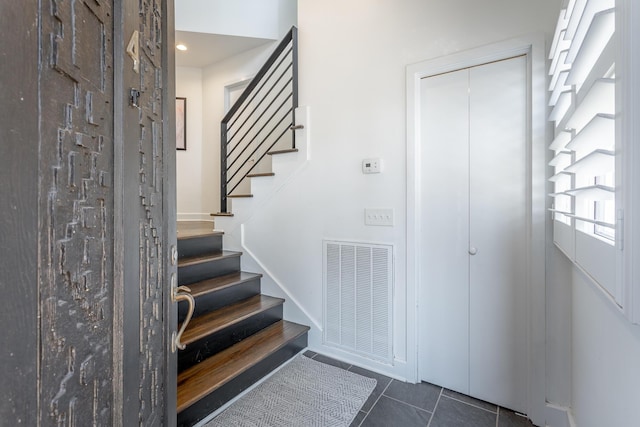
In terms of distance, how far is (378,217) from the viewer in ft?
7.20

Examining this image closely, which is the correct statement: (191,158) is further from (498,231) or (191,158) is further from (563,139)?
(563,139)

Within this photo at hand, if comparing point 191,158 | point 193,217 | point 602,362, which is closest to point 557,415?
point 602,362

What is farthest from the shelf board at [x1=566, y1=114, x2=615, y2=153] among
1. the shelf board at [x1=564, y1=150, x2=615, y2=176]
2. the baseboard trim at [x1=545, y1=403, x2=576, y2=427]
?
the baseboard trim at [x1=545, y1=403, x2=576, y2=427]

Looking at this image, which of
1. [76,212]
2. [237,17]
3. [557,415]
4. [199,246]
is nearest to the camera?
[76,212]

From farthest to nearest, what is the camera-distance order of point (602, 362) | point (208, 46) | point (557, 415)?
point (208, 46) → point (557, 415) → point (602, 362)

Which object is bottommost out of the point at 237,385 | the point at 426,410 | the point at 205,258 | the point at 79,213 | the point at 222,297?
the point at 426,410

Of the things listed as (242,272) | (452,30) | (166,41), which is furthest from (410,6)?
(242,272)

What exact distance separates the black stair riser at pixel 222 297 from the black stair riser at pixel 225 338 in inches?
9.5

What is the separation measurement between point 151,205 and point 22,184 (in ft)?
1.23

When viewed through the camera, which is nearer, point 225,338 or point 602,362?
point 602,362

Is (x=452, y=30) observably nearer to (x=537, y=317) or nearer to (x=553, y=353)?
(x=537, y=317)

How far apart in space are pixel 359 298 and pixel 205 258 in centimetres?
134

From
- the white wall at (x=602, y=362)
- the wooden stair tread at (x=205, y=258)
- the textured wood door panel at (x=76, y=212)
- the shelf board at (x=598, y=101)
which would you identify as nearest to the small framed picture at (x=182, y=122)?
the wooden stair tread at (x=205, y=258)

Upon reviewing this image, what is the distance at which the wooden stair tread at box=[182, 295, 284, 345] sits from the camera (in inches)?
74.4
